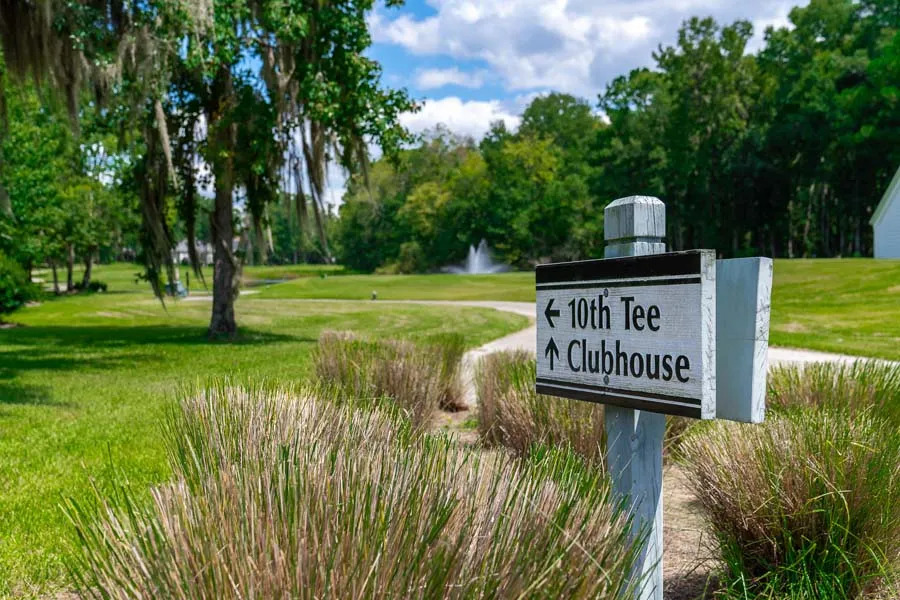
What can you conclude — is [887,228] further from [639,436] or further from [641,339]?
[641,339]

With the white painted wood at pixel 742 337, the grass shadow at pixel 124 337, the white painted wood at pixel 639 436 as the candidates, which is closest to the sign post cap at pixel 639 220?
the white painted wood at pixel 639 436

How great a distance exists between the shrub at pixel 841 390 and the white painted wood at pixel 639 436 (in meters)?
2.40

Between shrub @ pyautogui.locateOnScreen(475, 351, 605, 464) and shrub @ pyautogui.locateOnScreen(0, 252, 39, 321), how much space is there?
19.6 m

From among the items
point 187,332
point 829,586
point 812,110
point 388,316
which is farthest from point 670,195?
point 829,586

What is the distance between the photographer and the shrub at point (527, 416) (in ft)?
15.2

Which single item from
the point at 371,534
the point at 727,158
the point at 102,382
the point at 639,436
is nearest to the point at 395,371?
the point at 639,436

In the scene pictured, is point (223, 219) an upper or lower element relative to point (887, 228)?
lower

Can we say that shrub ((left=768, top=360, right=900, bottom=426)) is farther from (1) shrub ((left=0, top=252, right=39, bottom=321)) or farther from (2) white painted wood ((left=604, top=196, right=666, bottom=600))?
(1) shrub ((left=0, top=252, right=39, bottom=321))

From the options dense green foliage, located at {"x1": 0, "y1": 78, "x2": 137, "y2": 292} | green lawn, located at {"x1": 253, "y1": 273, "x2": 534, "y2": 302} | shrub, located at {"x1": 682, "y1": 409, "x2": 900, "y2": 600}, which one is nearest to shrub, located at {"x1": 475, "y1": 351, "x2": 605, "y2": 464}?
shrub, located at {"x1": 682, "y1": 409, "x2": 900, "y2": 600}

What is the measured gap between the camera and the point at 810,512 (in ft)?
10.0

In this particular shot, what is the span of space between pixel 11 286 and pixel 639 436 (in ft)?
75.8

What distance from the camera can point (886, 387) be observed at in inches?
194

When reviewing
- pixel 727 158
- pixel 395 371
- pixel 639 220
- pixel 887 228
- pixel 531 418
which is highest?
pixel 727 158

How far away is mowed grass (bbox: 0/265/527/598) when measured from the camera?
4.18 meters
